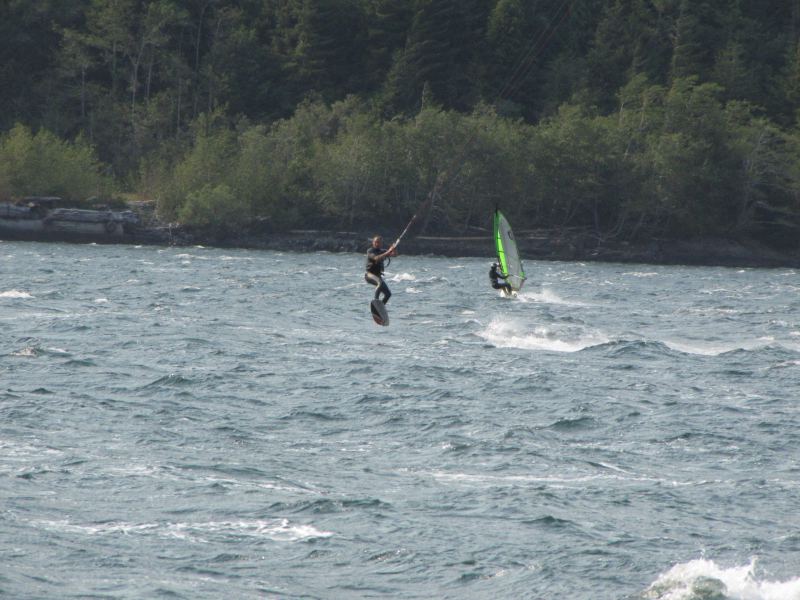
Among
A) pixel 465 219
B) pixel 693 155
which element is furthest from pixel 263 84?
pixel 693 155

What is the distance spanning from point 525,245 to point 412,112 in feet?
75.3

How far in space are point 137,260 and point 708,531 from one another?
168 feet

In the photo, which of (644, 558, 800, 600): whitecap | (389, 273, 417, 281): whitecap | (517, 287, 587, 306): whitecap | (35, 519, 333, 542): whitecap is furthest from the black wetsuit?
(389, 273, 417, 281): whitecap

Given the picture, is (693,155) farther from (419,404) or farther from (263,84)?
(419,404)

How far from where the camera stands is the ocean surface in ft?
62.5

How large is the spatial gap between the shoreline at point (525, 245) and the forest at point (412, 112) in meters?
1.47

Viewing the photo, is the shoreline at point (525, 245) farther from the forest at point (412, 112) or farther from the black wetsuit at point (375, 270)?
the black wetsuit at point (375, 270)

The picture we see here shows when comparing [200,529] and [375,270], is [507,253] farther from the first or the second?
[200,529]

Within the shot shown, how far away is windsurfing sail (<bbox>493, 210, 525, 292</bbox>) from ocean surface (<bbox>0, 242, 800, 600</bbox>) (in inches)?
103

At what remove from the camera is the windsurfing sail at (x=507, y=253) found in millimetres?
36219

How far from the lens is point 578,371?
3606cm

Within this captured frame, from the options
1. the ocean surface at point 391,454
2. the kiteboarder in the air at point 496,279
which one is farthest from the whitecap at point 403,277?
the kiteboarder in the air at point 496,279

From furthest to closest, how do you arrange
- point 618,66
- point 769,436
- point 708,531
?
1. point 618,66
2. point 769,436
3. point 708,531

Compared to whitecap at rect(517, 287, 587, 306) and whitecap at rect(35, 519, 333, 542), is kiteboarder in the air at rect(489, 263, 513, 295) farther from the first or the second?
whitecap at rect(517, 287, 587, 306)
